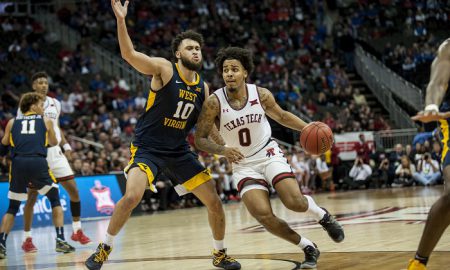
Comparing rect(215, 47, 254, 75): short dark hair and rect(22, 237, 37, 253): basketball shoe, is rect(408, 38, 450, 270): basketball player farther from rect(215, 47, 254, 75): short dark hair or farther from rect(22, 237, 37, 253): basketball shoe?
rect(22, 237, 37, 253): basketball shoe

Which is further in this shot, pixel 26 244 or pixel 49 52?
pixel 49 52

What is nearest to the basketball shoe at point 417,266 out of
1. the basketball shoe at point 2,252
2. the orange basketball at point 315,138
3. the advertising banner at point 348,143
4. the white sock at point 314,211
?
the white sock at point 314,211

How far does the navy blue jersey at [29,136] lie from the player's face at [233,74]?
3.51m

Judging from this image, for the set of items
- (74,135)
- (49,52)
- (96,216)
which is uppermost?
(49,52)

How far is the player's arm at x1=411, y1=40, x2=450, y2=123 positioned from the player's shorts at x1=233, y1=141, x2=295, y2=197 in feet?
6.50

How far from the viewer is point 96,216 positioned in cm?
1573

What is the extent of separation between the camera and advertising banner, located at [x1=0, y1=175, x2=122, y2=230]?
1479cm

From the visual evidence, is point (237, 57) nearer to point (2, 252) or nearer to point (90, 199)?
point (2, 252)

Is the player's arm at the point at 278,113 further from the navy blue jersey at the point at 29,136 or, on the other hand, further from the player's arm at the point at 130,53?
the navy blue jersey at the point at 29,136

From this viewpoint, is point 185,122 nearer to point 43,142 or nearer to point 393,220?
point 43,142

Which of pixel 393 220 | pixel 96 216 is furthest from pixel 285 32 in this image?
pixel 393 220

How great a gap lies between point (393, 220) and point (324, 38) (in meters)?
20.1

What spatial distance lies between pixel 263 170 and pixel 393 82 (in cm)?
2097

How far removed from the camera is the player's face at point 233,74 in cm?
679
